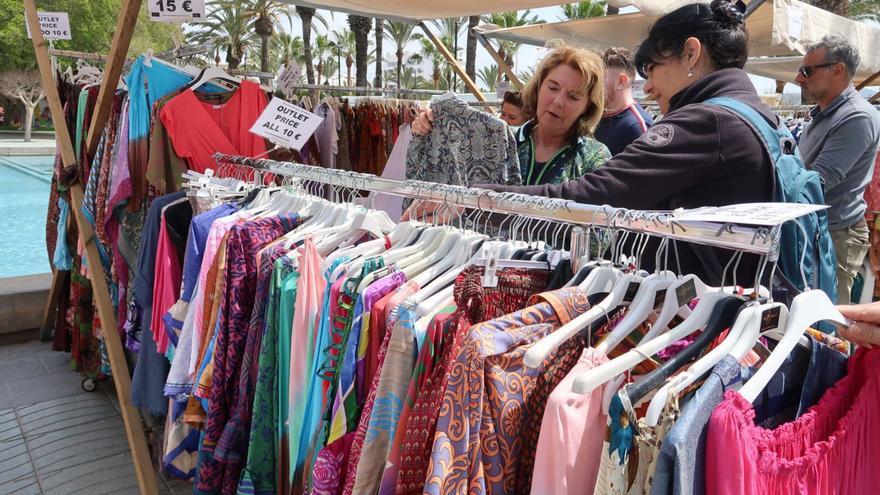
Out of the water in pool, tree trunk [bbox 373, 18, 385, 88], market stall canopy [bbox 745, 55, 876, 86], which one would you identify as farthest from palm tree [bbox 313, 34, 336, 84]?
market stall canopy [bbox 745, 55, 876, 86]

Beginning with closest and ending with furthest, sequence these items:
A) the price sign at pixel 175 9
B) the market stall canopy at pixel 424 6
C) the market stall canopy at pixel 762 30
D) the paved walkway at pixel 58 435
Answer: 1. the paved walkway at pixel 58 435
2. the price sign at pixel 175 9
3. the market stall canopy at pixel 424 6
4. the market stall canopy at pixel 762 30

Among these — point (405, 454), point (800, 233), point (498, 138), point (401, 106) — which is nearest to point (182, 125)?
point (498, 138)

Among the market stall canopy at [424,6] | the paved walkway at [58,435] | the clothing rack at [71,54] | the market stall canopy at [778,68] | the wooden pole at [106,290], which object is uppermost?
the market stall canopy at [424,6]

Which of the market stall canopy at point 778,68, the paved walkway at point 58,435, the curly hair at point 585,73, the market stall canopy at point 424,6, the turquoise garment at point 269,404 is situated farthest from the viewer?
the market stall canopy at point 778,68

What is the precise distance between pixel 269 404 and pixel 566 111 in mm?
1604

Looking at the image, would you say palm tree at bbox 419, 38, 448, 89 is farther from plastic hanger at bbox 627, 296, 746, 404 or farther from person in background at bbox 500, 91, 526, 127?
plastic hanger at bbox 627, 296, 746, 404

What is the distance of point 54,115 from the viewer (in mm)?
3174

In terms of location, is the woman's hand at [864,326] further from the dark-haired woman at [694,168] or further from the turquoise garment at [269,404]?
the turquoise garment at [269,404]

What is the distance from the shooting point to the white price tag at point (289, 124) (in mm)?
2941

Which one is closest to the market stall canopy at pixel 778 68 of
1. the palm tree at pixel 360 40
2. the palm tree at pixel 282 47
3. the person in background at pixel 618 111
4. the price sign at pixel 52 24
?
the person in background at pixel 618 111

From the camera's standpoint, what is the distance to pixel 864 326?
1064mm

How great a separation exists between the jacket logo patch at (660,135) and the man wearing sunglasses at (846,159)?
2.45m

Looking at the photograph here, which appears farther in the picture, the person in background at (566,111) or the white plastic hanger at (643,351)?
the person in background at (566,111)

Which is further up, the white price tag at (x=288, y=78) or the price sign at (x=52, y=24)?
the price sign at (x=52, y=24)
